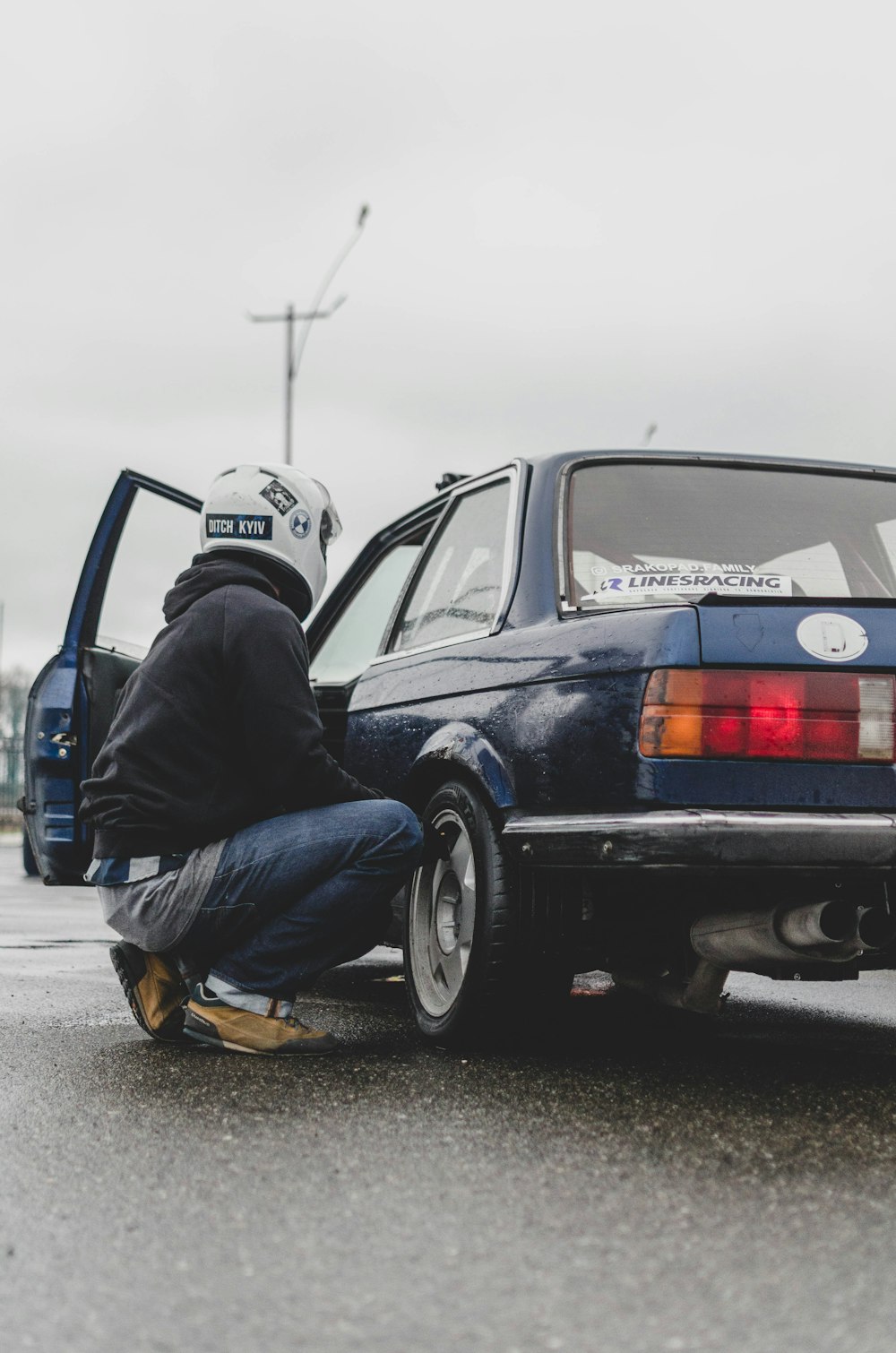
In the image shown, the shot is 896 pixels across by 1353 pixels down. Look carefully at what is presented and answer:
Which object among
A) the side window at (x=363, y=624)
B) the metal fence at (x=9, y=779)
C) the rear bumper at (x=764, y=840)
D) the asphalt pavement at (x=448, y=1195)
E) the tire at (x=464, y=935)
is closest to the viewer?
the asphalt pavement at (x=448, y=1195)

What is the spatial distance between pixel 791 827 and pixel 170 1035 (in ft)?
6.46

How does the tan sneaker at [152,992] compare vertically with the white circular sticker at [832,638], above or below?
below

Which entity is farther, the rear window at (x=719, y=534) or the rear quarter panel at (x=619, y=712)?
the rear window at (x=719, y=534)

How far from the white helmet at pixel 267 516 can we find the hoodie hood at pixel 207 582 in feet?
0.24

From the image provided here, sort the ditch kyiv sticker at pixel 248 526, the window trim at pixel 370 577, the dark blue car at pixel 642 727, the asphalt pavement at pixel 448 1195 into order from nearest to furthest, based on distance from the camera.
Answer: the asphalt pavement at pixel 448 1195 → the dark blue car at pixel 642 727 → the ditch kyiv sticker at pixel 248 526 → the window trim at pixel 370 577

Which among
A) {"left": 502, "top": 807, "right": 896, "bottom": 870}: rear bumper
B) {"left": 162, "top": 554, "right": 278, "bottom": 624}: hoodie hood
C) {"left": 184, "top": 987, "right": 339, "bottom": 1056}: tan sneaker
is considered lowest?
{"left": 184, "top": 987, "right": 339, "bottom": 1056}: tan sneaker

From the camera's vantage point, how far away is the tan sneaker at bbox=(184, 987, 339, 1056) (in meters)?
4.12

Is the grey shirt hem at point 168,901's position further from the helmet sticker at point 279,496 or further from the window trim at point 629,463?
the window trim at point 629,463

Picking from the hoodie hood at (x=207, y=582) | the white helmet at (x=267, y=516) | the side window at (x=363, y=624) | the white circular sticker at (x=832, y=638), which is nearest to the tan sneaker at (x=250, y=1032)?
the hoodie hood at (x=207, y=582)

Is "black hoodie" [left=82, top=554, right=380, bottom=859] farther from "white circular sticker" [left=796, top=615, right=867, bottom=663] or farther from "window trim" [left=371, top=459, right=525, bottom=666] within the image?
"white circular sticker" [left=796, top=615, right=867, bottom=663]

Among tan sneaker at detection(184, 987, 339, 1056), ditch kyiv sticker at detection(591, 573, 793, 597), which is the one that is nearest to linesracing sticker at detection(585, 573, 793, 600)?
ditch kyiv sticker at detection(591, 573, 793, 597)

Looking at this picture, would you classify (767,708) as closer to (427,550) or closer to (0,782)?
(427,550)

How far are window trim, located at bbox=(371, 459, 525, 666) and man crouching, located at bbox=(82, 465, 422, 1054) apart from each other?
1.75 feet

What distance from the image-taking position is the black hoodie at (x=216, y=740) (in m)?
4.09
